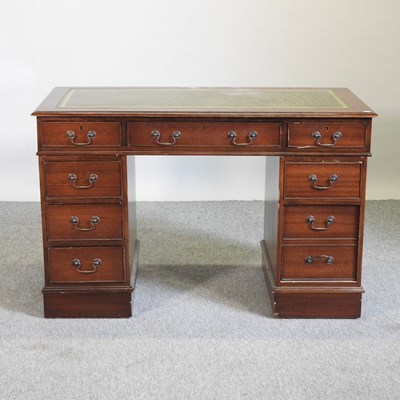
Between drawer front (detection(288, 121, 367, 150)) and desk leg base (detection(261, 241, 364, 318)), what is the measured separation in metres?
0.53

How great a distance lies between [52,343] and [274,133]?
1.06 m

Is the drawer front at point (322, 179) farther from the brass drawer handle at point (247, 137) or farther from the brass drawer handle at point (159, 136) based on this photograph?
the brass drawer handle at point (159, 136)

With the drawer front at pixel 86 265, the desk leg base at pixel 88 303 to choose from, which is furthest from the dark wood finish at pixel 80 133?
the desk leg base at pixel 88 303

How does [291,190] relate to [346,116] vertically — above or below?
below

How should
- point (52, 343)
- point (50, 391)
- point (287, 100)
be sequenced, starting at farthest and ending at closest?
1. point (287, 100)
2. point (52, 343)
3. point (50, 391)

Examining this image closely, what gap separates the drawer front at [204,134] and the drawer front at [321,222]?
0.27m

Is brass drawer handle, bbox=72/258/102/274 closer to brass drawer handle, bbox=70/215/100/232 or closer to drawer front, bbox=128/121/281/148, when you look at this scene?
brass drawer handle, bbox=70/215/100/232

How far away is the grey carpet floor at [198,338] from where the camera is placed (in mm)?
2836

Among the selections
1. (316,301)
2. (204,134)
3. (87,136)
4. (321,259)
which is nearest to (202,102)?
(204,134)

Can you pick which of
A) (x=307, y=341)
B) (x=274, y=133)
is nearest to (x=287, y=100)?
(x=274, y=133)

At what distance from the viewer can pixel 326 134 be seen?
3186 mm

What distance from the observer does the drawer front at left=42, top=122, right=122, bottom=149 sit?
3.17m

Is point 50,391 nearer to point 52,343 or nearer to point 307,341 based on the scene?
point 52,343

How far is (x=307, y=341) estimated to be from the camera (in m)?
3.15
